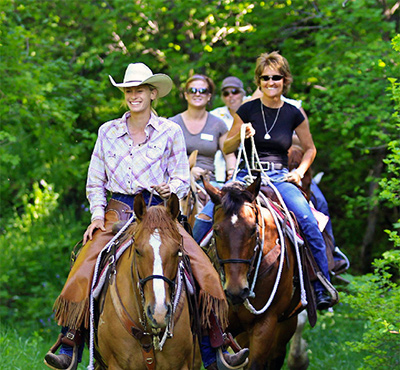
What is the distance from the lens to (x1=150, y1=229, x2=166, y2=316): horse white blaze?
14.6 feet

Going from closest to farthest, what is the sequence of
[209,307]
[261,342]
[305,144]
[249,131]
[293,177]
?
[209,307], [261,342], [249,131], [293,177], [305,144]

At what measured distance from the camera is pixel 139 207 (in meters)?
4.92

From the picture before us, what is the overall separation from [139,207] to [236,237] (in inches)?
55.8

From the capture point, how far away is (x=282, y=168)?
24.1ft

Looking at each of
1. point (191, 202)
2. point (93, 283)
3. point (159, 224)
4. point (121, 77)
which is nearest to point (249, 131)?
point (191, 202)

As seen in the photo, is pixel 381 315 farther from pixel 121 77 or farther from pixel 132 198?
pixel 121 77

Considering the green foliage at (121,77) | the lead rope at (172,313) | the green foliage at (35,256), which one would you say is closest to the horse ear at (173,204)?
the lead rope at (172,313)

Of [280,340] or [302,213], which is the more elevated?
[302,213]

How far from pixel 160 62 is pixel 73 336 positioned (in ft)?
28.9

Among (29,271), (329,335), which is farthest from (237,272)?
(29,271)

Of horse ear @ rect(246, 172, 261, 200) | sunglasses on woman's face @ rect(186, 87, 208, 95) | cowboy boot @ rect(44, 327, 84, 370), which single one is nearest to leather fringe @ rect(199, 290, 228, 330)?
cowboy boot @ rect(44, 327, 84, 370)

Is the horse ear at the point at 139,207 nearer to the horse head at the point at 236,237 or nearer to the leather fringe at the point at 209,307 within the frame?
the leather fringe at the point at 209,307

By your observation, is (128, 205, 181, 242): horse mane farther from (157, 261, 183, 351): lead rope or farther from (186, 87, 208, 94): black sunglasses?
(186, 87, 208, 94): black sunglasses

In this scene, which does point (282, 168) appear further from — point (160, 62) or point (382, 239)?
point (382, 239)
